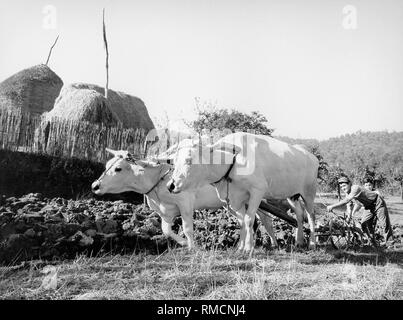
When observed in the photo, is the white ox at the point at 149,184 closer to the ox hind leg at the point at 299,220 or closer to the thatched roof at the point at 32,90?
the ox hind leg at the point at 299,220

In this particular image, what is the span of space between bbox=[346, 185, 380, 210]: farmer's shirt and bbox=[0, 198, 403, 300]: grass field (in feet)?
10.3

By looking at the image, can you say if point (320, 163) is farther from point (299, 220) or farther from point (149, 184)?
point (149, 184)

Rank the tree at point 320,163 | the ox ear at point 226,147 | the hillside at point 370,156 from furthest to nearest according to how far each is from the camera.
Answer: the hillside at point 370,156
the tree at point 320,163
the ox ear at point 226,147

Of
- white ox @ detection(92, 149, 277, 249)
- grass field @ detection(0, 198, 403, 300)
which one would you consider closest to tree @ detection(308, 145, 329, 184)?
white ox @ detection(92, 149, 277, 249)

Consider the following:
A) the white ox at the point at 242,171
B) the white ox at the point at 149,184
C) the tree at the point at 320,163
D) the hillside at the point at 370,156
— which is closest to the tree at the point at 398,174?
the hillside at the point at 370,156

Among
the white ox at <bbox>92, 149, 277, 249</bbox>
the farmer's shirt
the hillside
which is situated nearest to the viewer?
the white ox at <bbox>92, 149, 277, 249</bbox>

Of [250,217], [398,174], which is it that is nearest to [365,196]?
[250,217]

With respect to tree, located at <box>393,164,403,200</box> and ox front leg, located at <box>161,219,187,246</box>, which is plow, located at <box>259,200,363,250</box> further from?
tree, located at <box>393,164,403,200</box>

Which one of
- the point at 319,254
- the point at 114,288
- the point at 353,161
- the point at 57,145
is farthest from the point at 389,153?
the point at 114,288

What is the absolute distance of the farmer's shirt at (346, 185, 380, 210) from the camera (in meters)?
9.42

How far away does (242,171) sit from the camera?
20.7 ft

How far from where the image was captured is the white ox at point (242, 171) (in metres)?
5.93

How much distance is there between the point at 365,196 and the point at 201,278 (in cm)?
606

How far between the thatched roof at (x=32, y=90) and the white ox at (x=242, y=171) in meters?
11.7
